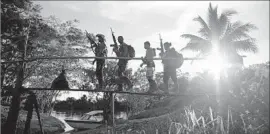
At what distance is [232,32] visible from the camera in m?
16.1

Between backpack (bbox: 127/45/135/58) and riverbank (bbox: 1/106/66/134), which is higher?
backpack (bbox: 127/45/135/58)

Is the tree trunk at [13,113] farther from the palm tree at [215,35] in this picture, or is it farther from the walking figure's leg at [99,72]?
the palm tree at [215,35]

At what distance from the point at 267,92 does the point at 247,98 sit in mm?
822

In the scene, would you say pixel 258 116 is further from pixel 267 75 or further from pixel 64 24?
pixel 64 24


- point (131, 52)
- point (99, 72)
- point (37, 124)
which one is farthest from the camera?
point (37, 124)

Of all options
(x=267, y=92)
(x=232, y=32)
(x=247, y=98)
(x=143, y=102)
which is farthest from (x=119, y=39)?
(x=143, y=102)

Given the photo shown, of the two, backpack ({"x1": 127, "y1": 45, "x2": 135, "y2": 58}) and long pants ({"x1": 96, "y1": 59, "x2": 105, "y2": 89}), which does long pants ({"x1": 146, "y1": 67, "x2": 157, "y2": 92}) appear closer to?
backpack ({"x1": 127, "y1": 45, "x2": 135, "y2": 58})

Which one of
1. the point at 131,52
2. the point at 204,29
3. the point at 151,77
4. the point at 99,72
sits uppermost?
the point at 204,29

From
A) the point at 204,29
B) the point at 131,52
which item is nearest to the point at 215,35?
the point at 204,29

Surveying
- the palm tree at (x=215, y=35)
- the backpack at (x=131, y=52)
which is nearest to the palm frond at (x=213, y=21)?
the palm tree at (x=215, y=35)

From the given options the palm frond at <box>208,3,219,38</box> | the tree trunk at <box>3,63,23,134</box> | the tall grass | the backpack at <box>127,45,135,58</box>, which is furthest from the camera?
the palm frond at <box>208,3,219,38</box>

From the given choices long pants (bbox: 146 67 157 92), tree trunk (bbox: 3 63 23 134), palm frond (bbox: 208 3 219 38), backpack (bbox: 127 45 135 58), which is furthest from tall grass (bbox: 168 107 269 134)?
palm frond (bbox: 208 3 219 38)

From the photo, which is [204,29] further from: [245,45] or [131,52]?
[131,52]

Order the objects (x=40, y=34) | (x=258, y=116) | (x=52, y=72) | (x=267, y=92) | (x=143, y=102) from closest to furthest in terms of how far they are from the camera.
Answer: (x=267, y=92) → (x=258, y=116) → (x=40, y=34) → (x=52, y=72) → (x=143, y=102)
